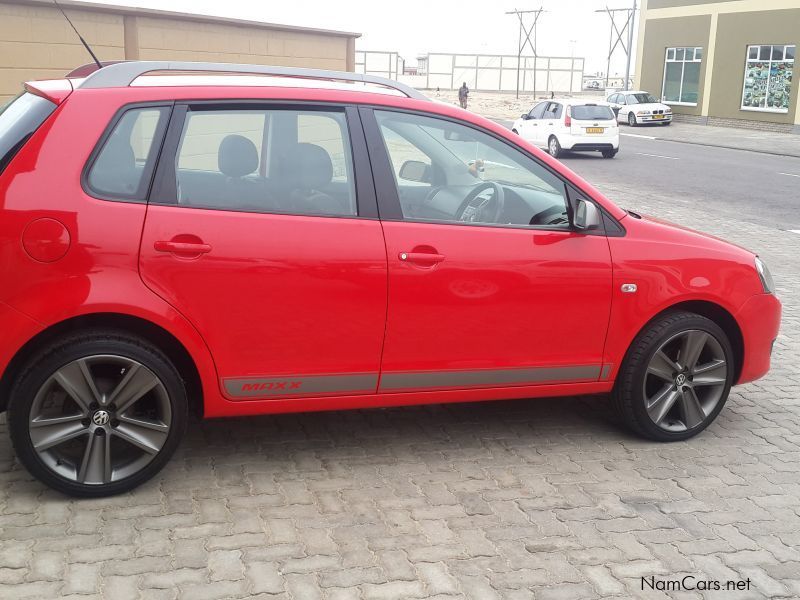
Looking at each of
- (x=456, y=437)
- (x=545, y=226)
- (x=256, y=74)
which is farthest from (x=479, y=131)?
(x=456, y=437)

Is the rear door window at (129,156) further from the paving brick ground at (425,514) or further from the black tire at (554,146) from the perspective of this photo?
the black tire at (554,146)

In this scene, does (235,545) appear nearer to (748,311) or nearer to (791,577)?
(791,577)

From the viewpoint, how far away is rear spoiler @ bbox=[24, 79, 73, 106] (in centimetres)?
396

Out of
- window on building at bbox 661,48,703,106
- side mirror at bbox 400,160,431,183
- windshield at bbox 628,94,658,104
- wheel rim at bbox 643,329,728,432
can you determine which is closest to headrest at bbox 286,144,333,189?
side mirror at bbox 400,160,431,183

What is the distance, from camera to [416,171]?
4.55 metres

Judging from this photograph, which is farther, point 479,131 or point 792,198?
point 792,198

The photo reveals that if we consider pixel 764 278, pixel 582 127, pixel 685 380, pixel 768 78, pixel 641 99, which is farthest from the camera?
pixel 641 99

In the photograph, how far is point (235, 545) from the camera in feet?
12.0

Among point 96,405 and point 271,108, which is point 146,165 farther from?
point 96,405

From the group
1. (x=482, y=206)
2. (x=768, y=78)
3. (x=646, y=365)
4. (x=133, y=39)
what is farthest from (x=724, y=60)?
(x=482, y=206)

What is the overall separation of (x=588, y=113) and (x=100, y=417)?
22850 millimetres

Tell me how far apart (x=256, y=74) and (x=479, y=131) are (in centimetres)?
112

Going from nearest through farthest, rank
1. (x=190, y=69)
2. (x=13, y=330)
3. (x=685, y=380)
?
(x=13, y=330) < (x=190, y=69) < (x=685, y=380)

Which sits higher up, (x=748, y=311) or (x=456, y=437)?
(x=748, y=311)
